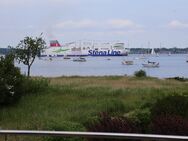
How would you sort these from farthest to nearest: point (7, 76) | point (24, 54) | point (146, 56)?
point (146, 56) < point (24, 54) < point (7, 76)

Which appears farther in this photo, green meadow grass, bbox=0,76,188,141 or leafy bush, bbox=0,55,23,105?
leafy bush, bbox=0,55,23,105

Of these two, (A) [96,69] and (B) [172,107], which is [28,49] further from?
(A) [96,69]

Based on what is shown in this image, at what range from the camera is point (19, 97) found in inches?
971

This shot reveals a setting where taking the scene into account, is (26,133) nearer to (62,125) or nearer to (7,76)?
(62,125)

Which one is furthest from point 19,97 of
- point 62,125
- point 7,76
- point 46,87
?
point 62,125

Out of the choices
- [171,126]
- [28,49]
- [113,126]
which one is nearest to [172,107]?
[171,126]

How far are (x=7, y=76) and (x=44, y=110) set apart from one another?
354 cm

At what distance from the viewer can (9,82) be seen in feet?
79.4

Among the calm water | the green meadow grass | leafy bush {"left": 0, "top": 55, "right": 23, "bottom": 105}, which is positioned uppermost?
leafy bush {"left": 0, "top": 55, "right": 23, "bottom": 105}

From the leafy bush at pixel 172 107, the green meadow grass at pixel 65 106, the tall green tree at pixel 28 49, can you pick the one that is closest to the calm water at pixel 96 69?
the tall green tree at pixel 28 49

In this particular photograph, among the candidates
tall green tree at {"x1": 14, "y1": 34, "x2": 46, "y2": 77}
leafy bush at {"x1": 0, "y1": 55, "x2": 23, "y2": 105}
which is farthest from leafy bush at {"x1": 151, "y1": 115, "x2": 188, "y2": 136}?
tall green tree at {"x1": 14, "y1": 34, "x2": 46, "y2": 77}

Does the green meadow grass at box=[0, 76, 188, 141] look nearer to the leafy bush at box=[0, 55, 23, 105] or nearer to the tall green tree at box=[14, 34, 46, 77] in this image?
the leafy bush at box=[0, 55, 23, 105]

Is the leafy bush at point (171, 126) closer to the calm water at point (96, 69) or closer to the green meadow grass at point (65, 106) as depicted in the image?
the green meadow grass at point (65, 106)

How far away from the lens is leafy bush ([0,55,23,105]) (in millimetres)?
23688
